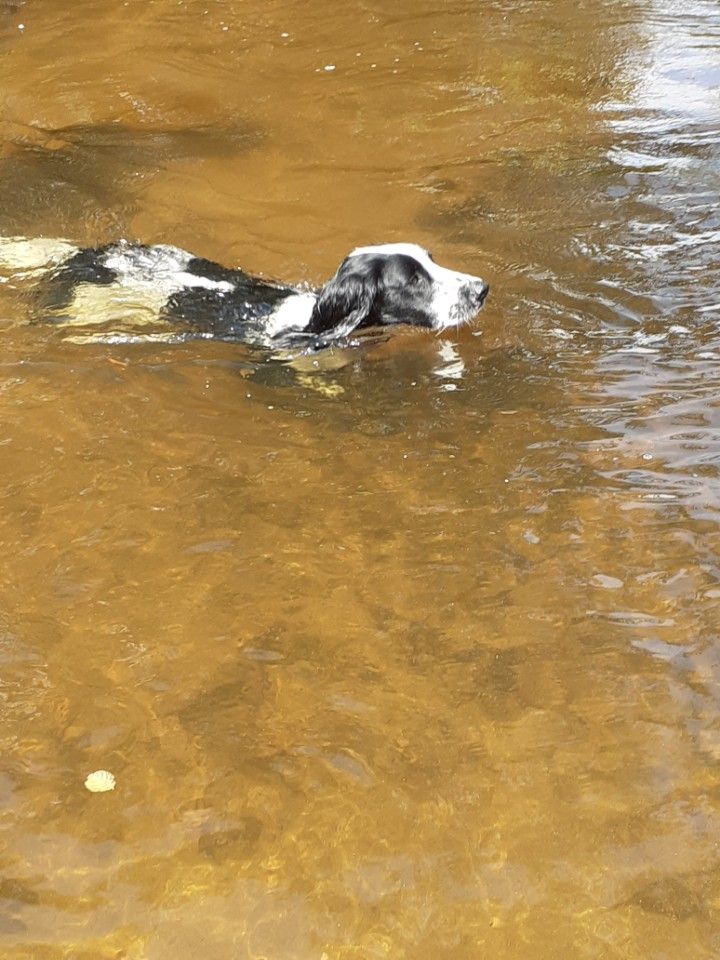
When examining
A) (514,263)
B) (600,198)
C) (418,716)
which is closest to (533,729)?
(418,716)

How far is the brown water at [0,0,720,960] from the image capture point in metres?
2.35

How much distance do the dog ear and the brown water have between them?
271 mm

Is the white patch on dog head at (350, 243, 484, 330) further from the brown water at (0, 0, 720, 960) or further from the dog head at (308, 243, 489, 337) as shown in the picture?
the brown water at (0, 0, 720, 960)

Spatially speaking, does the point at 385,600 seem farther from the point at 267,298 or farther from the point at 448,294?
the point at 267,298

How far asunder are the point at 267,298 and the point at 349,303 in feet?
1.87

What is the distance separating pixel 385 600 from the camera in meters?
3.21

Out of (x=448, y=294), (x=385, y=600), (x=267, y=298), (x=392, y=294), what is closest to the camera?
(x=385, y=600)

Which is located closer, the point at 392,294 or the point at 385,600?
the point at 385,600

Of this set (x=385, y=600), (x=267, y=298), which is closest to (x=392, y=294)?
(x=267, y=298)

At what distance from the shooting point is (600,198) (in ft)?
21.1

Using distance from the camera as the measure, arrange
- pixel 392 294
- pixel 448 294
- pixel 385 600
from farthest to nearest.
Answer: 1. pixel 392 294
2. pixel 448 294
3. pixel 385 600

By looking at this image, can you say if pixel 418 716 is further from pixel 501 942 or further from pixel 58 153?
pixel 58 153

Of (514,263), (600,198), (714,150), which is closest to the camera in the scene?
(514,263)

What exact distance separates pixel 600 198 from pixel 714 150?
1.01 m
